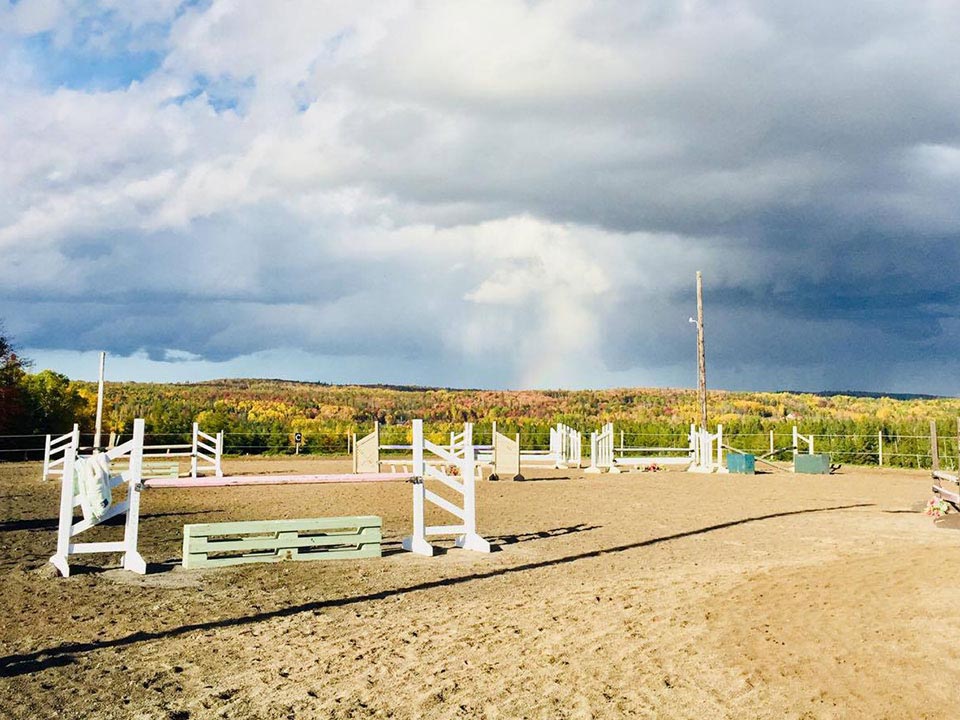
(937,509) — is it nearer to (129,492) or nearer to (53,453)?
(129,492)

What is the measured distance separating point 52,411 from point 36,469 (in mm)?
12728

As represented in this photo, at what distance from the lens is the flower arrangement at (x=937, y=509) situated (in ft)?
50.9

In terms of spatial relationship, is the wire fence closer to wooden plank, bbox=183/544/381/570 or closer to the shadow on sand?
wooden plank, bbox=183/544/381/570

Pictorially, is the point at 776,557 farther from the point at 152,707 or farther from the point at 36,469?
the point at 36,469

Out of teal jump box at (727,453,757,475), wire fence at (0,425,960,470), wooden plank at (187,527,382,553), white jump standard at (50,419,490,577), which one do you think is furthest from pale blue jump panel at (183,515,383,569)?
wire fence at (0,425,960,470)

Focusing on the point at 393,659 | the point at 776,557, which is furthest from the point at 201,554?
the point at 776,557

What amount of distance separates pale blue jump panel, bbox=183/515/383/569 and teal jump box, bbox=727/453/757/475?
2210cm

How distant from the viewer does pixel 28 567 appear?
9.84 meters

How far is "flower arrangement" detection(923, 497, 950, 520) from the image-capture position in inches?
611

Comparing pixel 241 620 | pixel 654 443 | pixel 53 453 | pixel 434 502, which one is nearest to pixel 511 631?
pixel 241 620

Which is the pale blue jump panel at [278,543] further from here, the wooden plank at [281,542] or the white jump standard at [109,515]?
the white jump standard at [109,515]

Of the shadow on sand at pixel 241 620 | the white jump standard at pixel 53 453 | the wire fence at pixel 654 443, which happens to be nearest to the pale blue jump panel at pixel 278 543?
the shadow on sand at pixel 241 620

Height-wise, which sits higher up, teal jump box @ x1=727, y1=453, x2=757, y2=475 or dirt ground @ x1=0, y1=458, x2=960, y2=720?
teal jump box @ x1=727, y1=453, x2=757, y2=475

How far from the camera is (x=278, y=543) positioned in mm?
10266
